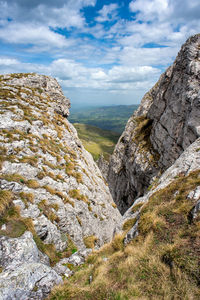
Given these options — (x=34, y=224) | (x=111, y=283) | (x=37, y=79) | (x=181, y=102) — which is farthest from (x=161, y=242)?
(x=37, y=79)

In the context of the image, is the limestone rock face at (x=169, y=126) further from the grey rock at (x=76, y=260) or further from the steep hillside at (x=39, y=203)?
the grey rock at (x=76, y=260)

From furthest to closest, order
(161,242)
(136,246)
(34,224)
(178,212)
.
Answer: (34,224)
(178,212)
(136,246)
(161,242)

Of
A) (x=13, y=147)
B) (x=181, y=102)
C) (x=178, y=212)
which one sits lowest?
Result: (x=178, y=212)

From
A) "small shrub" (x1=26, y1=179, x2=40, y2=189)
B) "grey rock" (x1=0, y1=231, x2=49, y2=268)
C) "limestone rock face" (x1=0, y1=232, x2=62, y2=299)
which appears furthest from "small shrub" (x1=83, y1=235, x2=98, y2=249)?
"small shrub" (x1=26, y1=179, x2=40, y2=189)

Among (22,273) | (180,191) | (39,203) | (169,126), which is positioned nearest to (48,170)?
(39,203)

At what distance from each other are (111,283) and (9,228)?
658 centimetres

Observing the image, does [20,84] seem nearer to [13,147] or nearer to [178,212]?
[13,147]

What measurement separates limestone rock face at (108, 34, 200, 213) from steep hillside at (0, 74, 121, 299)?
16.8 meters

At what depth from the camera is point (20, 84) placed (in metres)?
30.1

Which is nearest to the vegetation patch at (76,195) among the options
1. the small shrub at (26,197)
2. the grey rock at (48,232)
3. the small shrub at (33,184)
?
the small shrub at (33,184)

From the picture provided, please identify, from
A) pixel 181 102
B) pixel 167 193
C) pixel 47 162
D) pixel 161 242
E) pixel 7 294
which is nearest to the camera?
pixel 7 294

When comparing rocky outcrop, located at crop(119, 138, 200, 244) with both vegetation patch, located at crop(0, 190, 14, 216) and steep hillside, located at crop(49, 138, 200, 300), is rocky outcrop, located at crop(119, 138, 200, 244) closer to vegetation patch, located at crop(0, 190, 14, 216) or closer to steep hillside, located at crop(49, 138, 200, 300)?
steep hillside, located at crop(49, 138, 200, 300)

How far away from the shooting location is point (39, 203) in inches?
481

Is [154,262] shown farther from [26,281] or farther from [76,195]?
[76,195]
